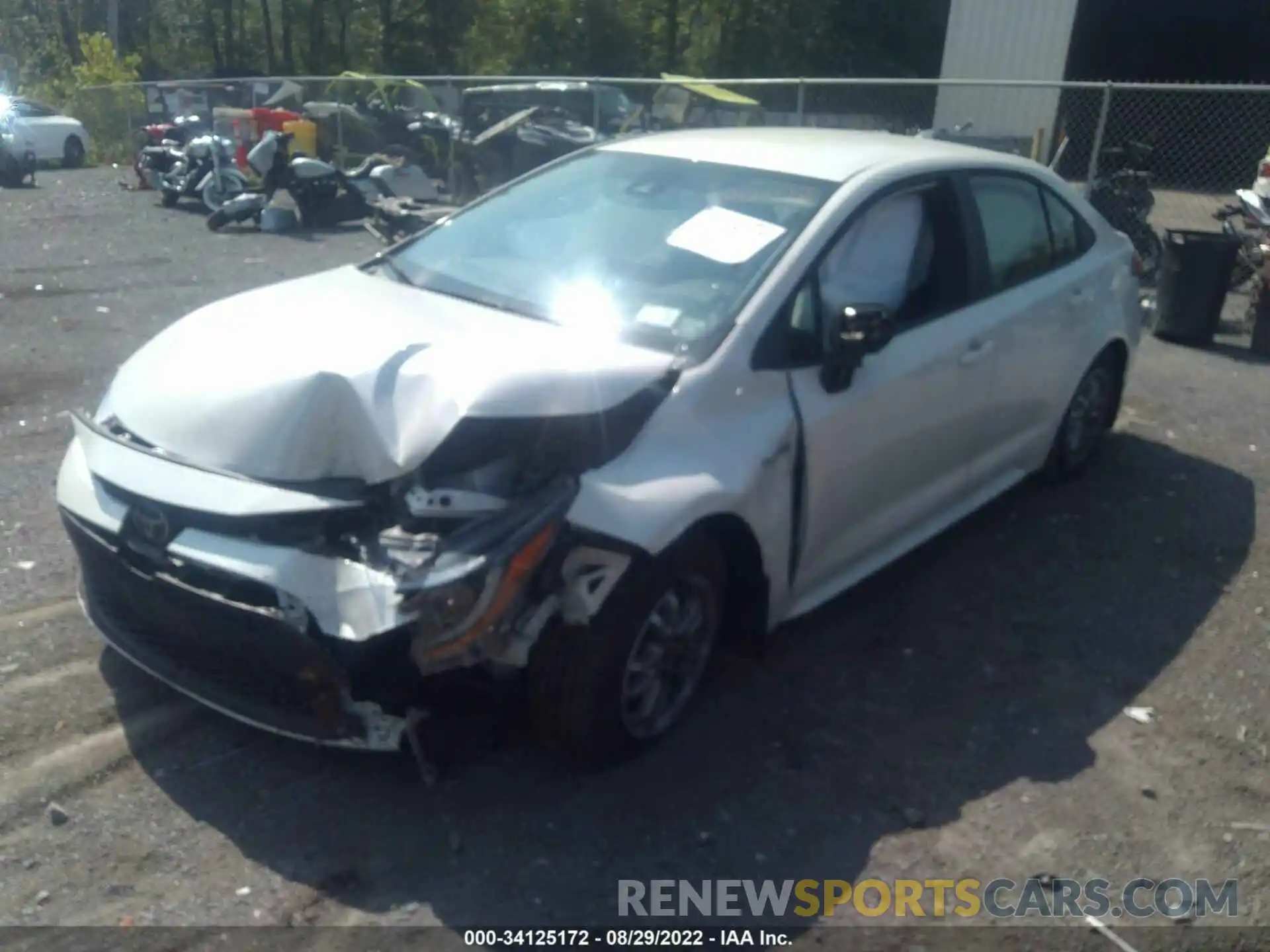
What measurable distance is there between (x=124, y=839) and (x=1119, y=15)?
85.1ft

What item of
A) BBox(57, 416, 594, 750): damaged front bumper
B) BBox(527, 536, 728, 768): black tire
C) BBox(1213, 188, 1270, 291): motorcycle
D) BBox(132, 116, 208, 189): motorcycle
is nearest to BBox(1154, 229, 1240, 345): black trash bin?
BBox(1213, 188, 1270, 291): motorcycle

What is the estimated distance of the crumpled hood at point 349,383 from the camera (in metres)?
3.35

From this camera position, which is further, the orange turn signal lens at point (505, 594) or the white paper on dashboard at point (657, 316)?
the white paper on dashboard at point (657, 316)

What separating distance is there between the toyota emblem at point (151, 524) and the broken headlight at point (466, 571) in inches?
25.4

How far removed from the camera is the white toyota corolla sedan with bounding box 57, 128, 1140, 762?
3.21m

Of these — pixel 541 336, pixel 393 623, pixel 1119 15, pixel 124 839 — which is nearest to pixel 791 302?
pixel 541 336

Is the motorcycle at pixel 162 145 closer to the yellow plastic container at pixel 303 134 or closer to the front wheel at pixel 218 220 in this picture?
the yellow plastic container at pixel 303 134

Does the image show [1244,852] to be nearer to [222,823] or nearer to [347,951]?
[347,951]

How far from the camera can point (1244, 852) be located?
352cm

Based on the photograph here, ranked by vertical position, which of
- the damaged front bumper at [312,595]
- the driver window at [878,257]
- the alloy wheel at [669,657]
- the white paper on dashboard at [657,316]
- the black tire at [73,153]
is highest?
the driver window at [878,257]

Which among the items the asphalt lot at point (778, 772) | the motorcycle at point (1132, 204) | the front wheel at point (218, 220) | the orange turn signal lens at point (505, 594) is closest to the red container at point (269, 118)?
the front wheel at point (218, 220)

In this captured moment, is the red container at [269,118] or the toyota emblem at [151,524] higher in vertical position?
the toyota emblem at [151,524]

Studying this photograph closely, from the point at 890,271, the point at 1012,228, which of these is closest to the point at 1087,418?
the point at 1012,228

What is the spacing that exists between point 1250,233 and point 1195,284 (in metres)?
2.49
